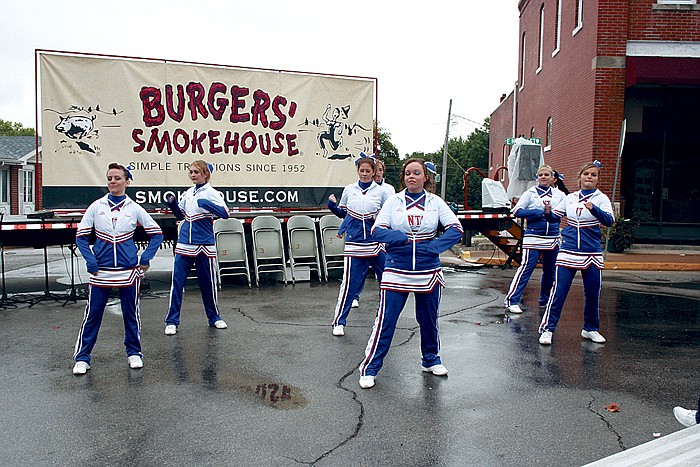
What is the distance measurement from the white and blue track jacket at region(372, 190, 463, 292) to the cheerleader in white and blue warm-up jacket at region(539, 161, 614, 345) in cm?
209

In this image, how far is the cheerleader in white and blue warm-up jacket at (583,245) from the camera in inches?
268

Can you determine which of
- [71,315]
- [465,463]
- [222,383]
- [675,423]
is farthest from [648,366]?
[71,315]

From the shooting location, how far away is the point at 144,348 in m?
6.88

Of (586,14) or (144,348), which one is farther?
(586,14)

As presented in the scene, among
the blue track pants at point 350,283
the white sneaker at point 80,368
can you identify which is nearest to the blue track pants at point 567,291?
the blue track pants at point 350,283

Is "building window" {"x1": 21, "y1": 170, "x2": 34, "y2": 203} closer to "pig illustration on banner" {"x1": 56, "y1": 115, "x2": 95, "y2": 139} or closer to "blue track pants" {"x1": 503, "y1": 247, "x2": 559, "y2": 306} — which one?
"pig illustration on banner" {"x1": 56, "y1": 115, "x2": 95, "y2": 139}

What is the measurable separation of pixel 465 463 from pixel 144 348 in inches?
162

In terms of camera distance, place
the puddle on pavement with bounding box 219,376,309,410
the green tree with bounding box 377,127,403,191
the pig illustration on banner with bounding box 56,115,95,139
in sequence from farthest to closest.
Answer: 1. the green tree with bounding box 377,127,403,191
2. the pig illustration on banner with bounding box 56,115,95,139
3. the puddle on pavement with bounding box 219,376,309,410

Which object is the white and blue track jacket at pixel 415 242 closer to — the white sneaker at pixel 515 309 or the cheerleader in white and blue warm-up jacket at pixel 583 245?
the cheerleader in white and blue warm-up jacket at pixel 583 245

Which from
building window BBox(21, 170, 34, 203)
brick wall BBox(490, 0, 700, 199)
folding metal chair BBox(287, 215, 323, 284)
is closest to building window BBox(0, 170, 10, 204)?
building window BBox(21, 170, 34, 203)

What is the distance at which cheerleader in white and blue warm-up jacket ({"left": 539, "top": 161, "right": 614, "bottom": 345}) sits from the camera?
268 inches

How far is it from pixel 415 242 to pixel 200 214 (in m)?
3.15

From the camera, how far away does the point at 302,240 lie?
40.4ft

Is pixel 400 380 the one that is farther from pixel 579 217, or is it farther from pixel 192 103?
pixel 192 103
